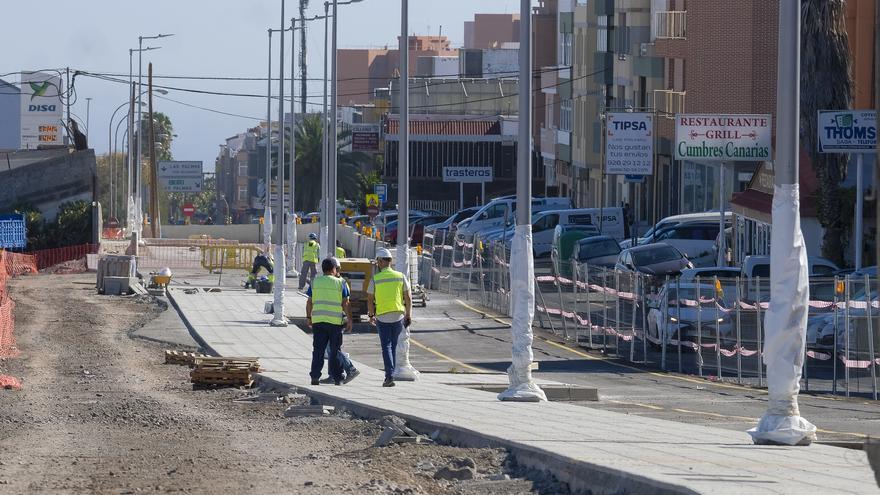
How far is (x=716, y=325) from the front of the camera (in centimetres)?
2631

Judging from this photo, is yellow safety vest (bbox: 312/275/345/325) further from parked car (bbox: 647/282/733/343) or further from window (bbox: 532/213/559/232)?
window (bbox: 532/213/559/232)

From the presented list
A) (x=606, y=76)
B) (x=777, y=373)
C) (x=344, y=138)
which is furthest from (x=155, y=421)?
(x=344, y=138)

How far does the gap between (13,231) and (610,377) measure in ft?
147

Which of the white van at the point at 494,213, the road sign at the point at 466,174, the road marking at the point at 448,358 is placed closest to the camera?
the road marking at the point at 448,358

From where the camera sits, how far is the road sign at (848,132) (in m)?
34.2

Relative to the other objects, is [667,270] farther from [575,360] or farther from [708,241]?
[575,360]

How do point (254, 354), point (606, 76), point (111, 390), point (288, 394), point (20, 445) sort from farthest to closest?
point (606, 76)
point (254, 354)
point (111, 390)
point (288, 394)
point (20, 445)

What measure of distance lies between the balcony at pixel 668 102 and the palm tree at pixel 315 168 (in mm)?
42515

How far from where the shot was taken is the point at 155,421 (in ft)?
59.7

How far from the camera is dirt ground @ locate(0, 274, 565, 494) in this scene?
12.6 metres

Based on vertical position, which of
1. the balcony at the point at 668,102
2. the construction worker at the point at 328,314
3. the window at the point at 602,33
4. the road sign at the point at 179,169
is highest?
the window at the point at 602,33

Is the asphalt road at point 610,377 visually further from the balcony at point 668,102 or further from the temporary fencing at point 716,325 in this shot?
the balcony at point 668,102

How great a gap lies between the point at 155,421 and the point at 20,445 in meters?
2.58

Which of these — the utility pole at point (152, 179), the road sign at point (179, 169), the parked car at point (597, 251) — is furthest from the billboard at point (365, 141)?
the parked car at point (597, 251)
